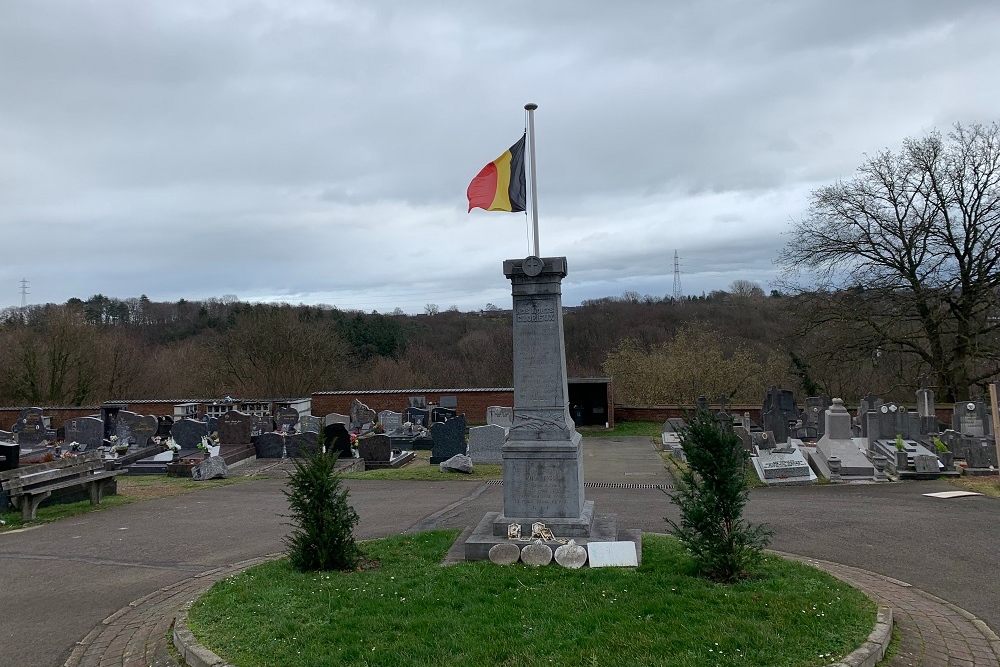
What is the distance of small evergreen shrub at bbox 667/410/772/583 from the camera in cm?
616

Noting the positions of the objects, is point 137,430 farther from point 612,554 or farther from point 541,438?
point 612,554

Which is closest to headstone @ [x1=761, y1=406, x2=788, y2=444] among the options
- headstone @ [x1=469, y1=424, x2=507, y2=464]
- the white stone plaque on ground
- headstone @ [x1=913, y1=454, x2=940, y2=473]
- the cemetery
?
the cemetery

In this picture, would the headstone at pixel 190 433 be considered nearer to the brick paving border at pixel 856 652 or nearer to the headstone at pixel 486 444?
the headstone at pixel 486 444

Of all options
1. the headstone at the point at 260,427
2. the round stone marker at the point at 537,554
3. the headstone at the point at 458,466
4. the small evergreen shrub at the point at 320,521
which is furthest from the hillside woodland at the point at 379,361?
the small evergreen shrub at the point at 320,521

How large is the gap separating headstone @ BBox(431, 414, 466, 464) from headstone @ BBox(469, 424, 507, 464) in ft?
0.98

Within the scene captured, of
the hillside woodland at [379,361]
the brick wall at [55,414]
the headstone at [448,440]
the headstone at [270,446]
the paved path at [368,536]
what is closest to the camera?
the paved path at [368,536]

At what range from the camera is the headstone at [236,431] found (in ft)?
62.7

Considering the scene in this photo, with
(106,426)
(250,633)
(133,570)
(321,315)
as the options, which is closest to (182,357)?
(321,315)

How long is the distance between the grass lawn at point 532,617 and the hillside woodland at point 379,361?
22.8 meters

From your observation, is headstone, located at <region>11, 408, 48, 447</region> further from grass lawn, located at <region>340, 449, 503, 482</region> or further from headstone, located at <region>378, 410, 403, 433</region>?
grass lawn, located at <region>340, 449, 503, 482</region>

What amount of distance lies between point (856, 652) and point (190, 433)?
702 inches

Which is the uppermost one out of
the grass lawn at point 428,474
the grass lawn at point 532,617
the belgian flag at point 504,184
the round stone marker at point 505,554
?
the belgian flag at point 504,184

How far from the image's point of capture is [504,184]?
8523 mm

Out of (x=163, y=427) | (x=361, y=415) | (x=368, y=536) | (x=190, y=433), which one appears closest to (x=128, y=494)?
(x=190, y=433)
